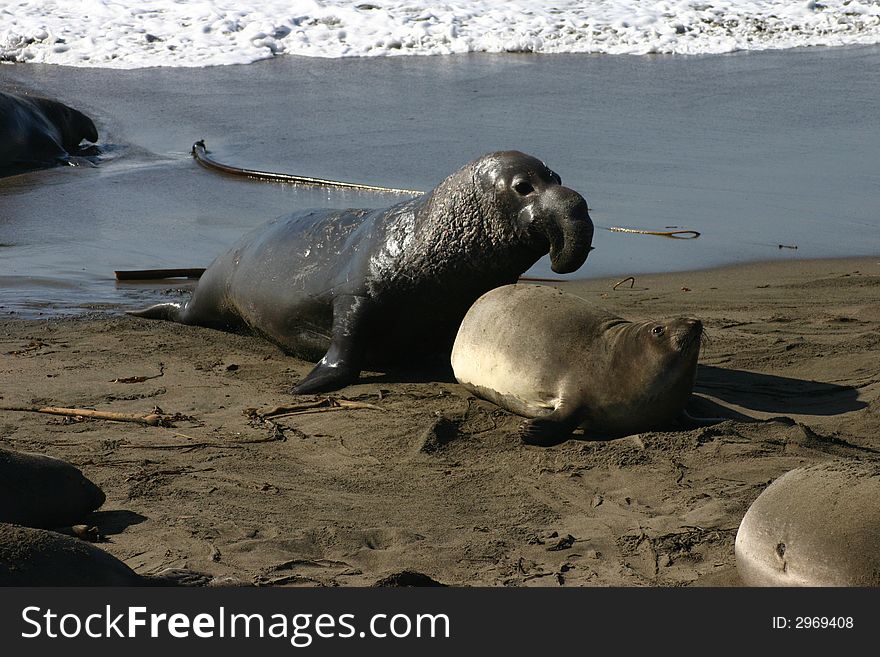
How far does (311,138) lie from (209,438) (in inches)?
332

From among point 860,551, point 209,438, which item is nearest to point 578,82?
point 209,438

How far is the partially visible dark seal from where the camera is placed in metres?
3.20

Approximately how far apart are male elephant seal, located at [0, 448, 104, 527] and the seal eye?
2.70 meters

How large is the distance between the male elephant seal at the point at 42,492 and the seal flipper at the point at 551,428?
73.2 inches

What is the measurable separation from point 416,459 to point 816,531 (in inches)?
80.8

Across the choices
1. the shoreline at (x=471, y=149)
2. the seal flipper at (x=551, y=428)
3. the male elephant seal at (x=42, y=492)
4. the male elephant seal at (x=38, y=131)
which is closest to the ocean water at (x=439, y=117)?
the shoreline at (x=471, y=149)

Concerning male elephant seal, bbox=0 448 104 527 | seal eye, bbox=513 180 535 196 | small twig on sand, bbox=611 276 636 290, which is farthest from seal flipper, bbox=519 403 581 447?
small twig on sand, bbox=611 276 636 290

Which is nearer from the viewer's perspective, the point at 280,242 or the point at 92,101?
the point at 280,242

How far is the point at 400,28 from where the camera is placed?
69.2 ft

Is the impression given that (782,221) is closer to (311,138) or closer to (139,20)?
(311,138)

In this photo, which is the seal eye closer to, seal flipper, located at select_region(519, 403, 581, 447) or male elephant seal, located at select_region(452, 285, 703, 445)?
male elephant seal, located at select_region(452, 285, 703, 445)

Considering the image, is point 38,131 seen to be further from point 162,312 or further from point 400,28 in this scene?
point 400,28

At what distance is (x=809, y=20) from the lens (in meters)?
21.0

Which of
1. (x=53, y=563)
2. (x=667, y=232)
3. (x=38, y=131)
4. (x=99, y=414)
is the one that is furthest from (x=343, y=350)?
(x=38, y=131)
